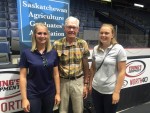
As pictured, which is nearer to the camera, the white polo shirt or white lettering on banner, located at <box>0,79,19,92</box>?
the white polo shirt

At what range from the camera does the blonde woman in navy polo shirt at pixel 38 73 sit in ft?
7.39

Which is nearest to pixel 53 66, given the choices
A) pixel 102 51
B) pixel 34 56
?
pixel 34 56

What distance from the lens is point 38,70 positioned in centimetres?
226

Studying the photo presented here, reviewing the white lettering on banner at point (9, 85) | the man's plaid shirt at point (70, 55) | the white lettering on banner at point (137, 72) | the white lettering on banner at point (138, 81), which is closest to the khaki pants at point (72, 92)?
the man's plaid shirt at point (70, 55)

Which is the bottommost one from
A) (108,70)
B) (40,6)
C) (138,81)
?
(138,81)

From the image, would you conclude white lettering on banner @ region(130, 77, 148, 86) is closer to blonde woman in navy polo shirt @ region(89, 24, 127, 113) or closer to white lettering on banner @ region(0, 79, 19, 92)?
blonde woman in navy polo shirt @ region(89, 24, 127, 113)

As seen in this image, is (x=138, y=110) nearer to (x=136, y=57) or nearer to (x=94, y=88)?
(x=136, y=57)

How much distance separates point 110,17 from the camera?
15461mm

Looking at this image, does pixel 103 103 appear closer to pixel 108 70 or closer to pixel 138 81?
pixel 108 70

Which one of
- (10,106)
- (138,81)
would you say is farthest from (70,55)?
(138,81)

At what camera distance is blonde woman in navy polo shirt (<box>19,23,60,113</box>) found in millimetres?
2254

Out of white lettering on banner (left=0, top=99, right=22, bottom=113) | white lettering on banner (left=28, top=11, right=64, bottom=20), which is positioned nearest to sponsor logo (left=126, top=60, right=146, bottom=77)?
white lettering on banner (left=28, top=11, right=64, bottom=20)

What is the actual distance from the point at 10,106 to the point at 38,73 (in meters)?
0.73

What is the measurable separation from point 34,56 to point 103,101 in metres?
0.88
